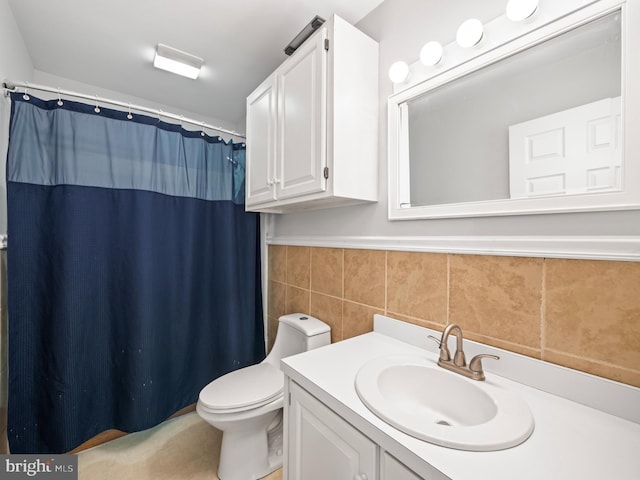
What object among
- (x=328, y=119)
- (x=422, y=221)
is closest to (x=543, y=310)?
(x=422, y=221)

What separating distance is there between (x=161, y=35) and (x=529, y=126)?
1848 mm

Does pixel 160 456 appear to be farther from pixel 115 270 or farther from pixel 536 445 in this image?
pixel 536 445

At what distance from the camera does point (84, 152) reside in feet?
4.83

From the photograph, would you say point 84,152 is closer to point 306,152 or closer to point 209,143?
point 209,143

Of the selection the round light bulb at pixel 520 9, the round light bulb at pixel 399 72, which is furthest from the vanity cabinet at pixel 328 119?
the round light bulb at pixel 520 9

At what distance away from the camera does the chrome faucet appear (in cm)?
89

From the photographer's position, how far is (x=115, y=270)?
159cm

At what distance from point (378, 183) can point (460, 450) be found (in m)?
1.04

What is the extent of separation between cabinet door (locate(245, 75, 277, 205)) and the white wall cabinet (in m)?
1.02

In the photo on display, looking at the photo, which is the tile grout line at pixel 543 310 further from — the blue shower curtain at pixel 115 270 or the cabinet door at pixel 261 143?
the blue shower curtain at pixel 115 270

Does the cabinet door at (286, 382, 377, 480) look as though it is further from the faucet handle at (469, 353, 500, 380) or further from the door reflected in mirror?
the door reflected in mirror

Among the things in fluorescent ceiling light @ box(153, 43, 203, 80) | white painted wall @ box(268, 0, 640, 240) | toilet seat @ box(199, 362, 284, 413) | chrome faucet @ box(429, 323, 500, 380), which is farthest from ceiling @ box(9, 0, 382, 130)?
toilet seat @ box(199, 362, 284, 413)

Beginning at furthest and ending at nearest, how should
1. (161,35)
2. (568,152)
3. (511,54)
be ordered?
1. (161,35)
2. (511,54)
3. (568,152)

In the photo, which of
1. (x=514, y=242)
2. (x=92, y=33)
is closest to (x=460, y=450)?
(x=514, y=242)
